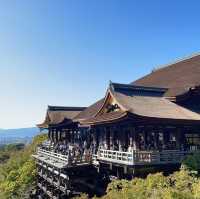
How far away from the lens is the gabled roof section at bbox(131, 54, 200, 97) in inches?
1105

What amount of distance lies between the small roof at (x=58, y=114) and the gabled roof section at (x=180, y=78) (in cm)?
955

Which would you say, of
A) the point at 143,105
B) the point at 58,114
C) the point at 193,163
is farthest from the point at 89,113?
the point at 193,163

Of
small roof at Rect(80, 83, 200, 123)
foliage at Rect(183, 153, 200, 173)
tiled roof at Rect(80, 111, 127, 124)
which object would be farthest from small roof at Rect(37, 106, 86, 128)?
foliage at Rect(183, 153, 200, 173)

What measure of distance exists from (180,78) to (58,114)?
55.1ft

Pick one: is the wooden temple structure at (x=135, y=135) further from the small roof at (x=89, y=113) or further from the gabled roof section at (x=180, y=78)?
the small roof at (x=89, y=113)

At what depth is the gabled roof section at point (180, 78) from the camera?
2806 cm

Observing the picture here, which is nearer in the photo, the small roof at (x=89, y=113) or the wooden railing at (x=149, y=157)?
the wooden railing at (x=149, y=157)

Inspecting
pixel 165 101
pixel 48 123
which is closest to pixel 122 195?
pixel 165 101

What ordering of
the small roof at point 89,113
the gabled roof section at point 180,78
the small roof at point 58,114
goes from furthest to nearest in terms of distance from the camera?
the small roof at point 58,114 → the small roof at point 89,113 → the gabled roof section at point 180,78

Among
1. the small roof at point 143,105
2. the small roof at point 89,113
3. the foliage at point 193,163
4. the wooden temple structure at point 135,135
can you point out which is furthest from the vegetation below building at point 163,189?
the small roof at point 89,113

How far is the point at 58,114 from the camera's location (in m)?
41.7

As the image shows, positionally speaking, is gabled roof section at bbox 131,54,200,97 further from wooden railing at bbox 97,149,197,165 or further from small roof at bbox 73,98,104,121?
wooden railing at bbox 97,149,197,165

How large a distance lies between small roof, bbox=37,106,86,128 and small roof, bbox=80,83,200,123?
1241 cm

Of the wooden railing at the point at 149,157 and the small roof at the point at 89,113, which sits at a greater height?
the small roof at the point at 89,113
